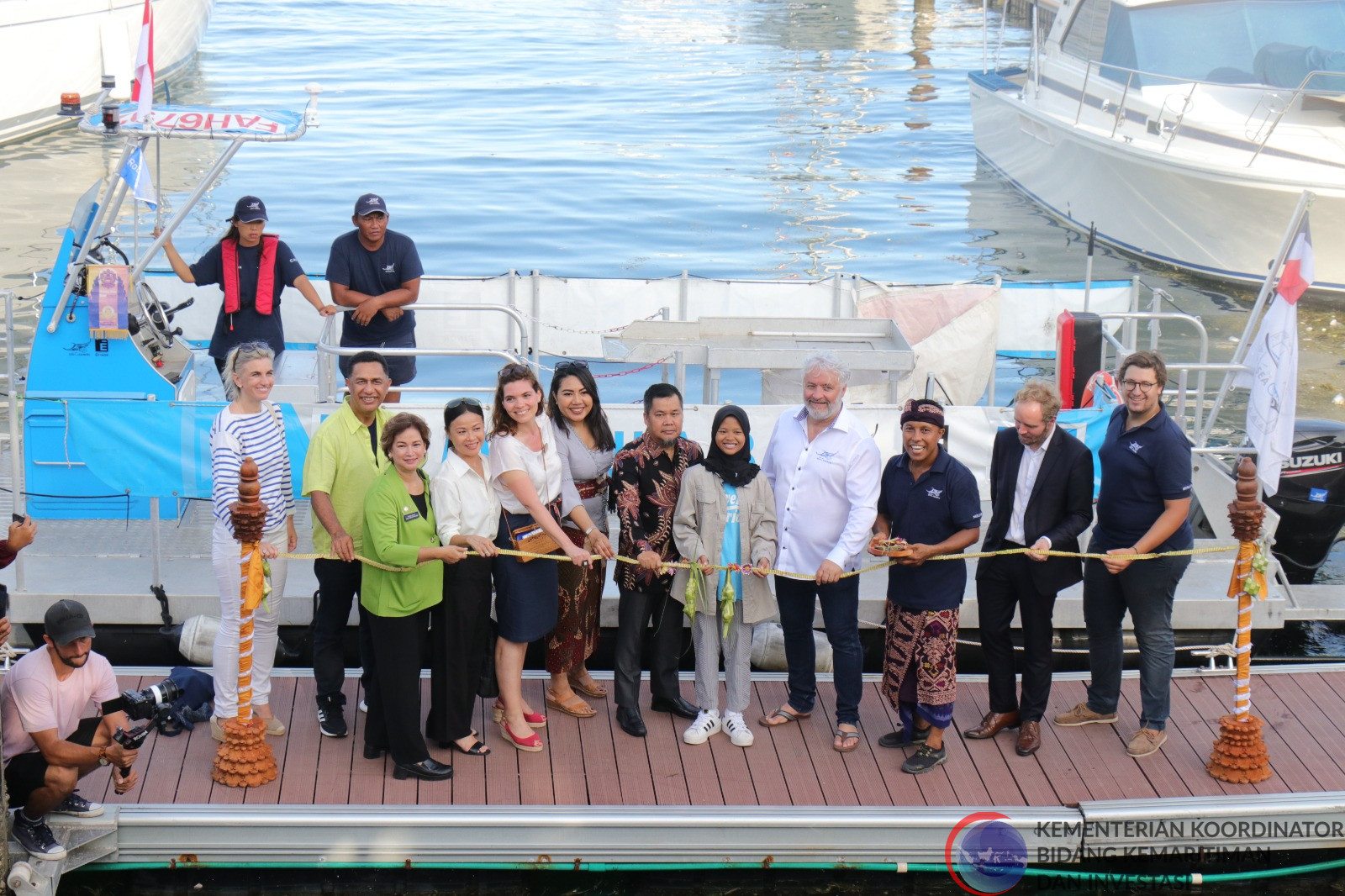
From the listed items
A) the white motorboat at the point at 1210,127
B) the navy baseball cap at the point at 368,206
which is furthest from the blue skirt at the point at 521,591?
the white motorboat at the point at 1210,127

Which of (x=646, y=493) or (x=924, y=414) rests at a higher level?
(x=924, y=414)

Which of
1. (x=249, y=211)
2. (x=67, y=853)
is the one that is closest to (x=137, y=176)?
(x=249, y=211)

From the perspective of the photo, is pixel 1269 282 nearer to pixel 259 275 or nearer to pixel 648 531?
pixel 648 531

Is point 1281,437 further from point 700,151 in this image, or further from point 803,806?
point 700,151

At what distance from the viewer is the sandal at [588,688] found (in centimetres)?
620

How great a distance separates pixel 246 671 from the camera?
5.31m

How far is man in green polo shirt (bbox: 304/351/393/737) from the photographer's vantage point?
5.35 meters

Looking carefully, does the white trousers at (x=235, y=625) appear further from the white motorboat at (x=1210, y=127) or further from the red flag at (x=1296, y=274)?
the white motorboat at (x=1210, y=127)

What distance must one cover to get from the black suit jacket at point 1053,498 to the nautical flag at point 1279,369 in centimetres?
127

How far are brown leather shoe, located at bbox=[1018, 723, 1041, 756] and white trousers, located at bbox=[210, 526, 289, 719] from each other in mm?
3251

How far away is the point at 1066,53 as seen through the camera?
65.5 ft

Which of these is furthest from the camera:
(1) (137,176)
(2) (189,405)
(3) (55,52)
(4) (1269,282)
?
(3) (55,52)

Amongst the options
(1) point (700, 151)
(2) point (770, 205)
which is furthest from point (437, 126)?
(2) point (770, 205)

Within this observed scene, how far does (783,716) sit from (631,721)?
69 cm
